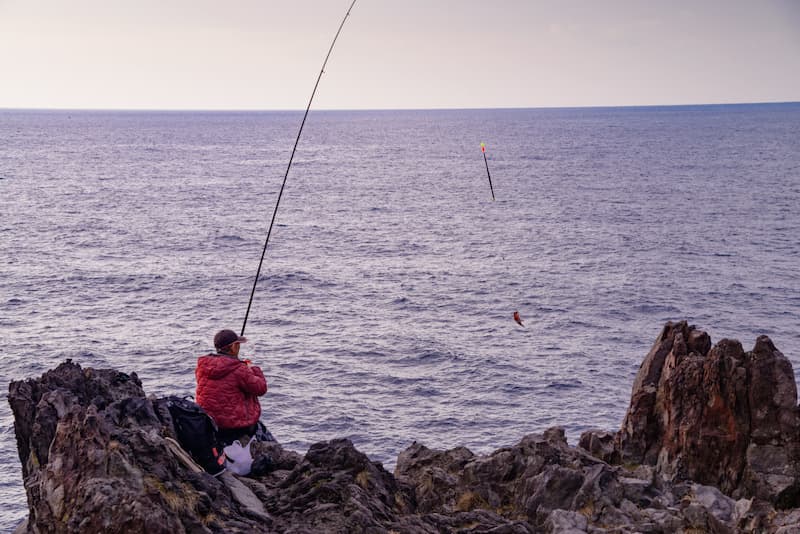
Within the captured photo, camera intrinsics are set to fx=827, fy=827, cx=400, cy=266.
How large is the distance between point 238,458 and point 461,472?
504 cm

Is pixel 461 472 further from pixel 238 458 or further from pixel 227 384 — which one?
pixel 227 384

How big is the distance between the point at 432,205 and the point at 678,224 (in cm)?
3159

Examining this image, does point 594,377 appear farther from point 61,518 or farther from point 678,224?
point 678,224

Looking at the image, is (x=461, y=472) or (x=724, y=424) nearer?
(x=461, y=472)

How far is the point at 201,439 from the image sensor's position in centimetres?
1129

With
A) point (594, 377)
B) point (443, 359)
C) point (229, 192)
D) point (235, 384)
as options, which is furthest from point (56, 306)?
point (229, 192)

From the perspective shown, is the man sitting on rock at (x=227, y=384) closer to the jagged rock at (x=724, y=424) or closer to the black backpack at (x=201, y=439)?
the black backpack at (x=201, y=439)

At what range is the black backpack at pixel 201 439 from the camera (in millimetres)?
11250

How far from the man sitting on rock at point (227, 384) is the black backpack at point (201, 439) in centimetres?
41

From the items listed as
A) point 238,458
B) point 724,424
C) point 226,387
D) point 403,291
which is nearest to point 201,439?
point 226,387

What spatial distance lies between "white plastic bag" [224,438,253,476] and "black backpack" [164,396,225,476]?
0.60m

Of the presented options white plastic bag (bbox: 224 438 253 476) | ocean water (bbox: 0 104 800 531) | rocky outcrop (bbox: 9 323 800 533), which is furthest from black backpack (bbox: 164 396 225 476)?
ocean water (bbox: 0 104 800 531)

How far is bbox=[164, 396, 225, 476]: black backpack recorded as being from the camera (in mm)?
11250

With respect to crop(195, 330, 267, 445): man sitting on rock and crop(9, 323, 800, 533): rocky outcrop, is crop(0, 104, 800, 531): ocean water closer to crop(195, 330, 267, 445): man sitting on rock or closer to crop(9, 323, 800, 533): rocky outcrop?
crop(9, 323, 800, 533): rocky outcrop
